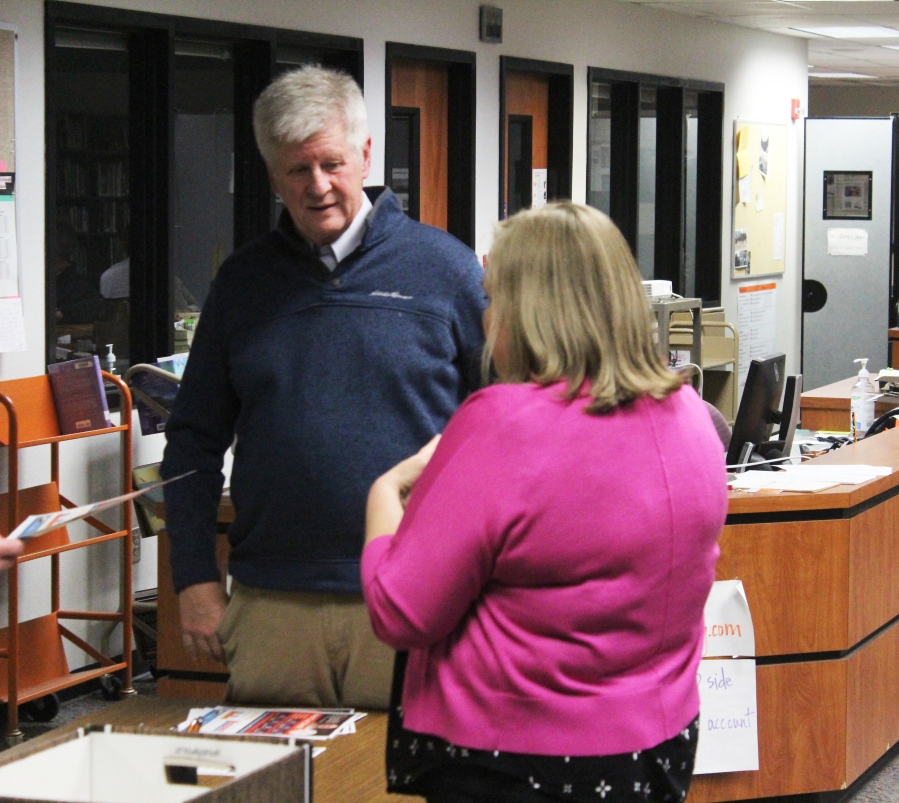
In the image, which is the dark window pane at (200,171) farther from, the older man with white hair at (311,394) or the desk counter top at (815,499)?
the older man with white hair at (311,394)

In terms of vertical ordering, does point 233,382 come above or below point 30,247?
below

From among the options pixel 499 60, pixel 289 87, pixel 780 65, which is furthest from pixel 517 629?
pixel 780 65

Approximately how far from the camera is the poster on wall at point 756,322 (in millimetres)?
9086

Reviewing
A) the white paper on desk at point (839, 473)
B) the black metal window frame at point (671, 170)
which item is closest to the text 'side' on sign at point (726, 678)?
the white paper on desk at point (839, 473)

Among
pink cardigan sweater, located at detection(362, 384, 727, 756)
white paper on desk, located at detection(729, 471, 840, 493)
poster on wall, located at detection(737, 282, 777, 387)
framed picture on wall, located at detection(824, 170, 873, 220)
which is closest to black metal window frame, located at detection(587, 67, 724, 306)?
poster on wall, located at detection(737, 282, 777, 387)

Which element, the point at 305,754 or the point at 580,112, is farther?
the point at 580,112

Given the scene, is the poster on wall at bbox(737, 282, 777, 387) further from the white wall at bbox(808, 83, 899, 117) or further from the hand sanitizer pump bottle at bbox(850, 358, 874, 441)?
the white wall at bbox(808, 83, 899, 117)

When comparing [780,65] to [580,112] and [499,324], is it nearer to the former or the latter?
[580,112]

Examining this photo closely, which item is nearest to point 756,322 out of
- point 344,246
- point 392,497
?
point 344,246

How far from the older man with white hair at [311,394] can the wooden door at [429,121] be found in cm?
420

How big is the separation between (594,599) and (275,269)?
0.87 metres

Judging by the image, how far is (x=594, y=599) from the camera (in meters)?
1.31

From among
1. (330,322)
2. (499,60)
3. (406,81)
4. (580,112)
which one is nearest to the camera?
(330,322)

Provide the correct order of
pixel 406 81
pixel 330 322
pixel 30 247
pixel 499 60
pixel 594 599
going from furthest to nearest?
pixel 499 60, pixel 406 81, pixel 30 247, pixel 330 322, pixel 594 599
